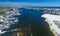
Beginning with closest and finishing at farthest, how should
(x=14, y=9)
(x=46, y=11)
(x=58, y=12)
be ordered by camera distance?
1. (x=58, y=12)
2. (x=46, y=11)
3. (x=14, y=9)

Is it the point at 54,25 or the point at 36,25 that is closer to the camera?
the point at 54,25

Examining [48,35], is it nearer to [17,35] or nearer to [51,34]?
[51,34]

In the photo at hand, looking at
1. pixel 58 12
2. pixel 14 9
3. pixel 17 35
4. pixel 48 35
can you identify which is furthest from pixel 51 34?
pixel 14 9

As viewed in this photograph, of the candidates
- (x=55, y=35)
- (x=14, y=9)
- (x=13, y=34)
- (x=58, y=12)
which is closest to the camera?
(x=13, y=34)

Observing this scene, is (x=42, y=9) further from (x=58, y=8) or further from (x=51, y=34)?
(x=51, y=34)

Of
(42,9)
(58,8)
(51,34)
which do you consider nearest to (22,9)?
(42,9)

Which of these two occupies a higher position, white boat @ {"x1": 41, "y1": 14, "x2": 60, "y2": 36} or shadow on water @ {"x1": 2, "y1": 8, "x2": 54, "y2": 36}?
white boat @ {"x1": 41, "y1": 14, "x2": 60, "y2": 36}

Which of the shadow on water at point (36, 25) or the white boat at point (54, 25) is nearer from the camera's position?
the white boat at point (54, 25)

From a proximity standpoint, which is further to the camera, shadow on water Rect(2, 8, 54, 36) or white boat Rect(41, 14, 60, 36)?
shadow on water Rect(2, 8, 54, 36)

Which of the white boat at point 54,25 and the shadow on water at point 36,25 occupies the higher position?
the white boat at point 54,25

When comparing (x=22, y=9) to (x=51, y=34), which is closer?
(x=51, y=34)
